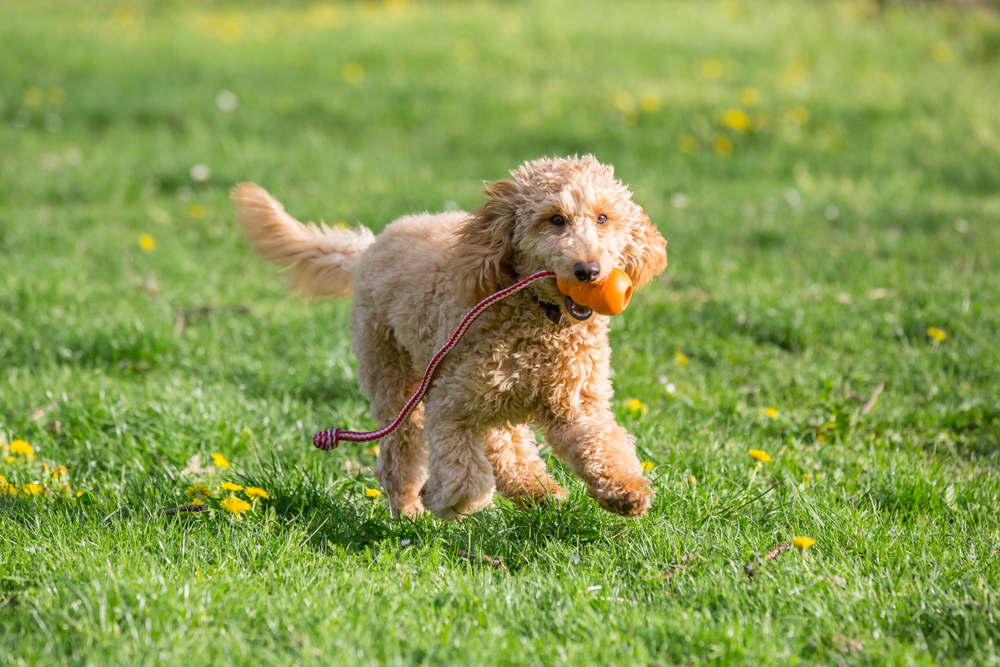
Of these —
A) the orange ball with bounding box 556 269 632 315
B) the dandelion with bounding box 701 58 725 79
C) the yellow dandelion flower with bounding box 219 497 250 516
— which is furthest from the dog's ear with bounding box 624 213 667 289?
the dandelion with bounding box 701 58 725 79

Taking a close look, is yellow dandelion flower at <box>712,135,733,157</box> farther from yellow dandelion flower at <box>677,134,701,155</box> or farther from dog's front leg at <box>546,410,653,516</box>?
dog's front leg at <box>546,410,653,516</box>

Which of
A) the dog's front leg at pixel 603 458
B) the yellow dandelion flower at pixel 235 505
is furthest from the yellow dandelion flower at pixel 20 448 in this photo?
the dog's front leg at pixel 603 458

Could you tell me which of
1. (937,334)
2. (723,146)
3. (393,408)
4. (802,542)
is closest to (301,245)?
(393,408)

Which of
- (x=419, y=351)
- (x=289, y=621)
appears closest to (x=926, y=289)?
(x=419, y=351)

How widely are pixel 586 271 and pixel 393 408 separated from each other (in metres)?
1.31

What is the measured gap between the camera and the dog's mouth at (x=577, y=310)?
9.69 feet

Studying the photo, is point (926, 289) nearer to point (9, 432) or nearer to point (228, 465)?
point (228, 465)

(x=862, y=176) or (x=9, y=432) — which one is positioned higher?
(x=862, y=176)

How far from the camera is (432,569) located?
3029mm

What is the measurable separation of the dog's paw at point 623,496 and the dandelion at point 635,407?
1.20m

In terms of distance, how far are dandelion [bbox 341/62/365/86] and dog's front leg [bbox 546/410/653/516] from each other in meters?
7.73

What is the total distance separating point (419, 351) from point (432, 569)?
88 cm

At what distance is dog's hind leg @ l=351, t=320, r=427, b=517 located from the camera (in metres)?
3.75

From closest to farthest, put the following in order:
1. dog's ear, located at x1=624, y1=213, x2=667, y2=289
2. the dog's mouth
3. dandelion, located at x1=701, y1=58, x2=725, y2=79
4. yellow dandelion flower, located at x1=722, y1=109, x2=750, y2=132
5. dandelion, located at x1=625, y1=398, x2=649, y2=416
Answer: the dog's mouth < dog's ear, located at x1=624, y1=213, x2=667, y2=289 < dandelion, located at x1=625, y1=398, x2=649, y2=416 < yellow dandelion flower, located at x1=722, y1=109, x2=750, y2=132 < dandelion, located at x1=701, y1=58, x2=725, y2=79
